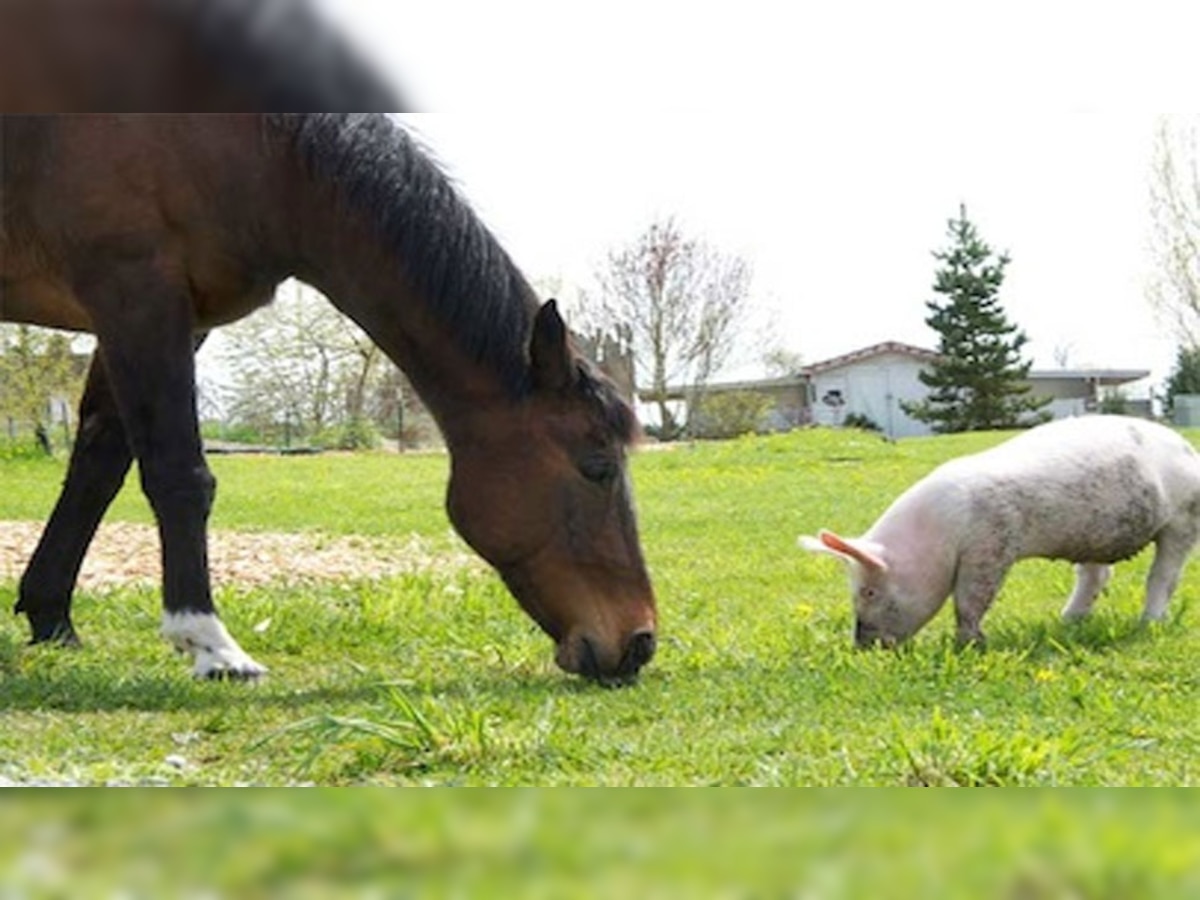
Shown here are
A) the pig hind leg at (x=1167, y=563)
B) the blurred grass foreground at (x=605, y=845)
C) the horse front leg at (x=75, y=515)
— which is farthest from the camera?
the pig hind leg at (x=1167, y=563)

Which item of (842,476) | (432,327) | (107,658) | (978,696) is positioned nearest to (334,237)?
(432,327)

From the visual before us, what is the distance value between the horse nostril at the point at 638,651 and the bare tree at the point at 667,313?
60 centimetres

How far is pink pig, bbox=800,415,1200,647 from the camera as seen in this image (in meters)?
3.14

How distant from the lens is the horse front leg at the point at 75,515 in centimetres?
306

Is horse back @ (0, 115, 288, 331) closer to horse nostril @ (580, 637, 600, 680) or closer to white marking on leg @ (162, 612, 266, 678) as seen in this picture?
white marking on leg @ (162, 612, 266, 678)

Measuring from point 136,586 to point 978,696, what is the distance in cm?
279

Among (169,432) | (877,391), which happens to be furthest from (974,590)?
(169,432)

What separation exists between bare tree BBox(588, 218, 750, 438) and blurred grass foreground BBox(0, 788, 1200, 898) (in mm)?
1980

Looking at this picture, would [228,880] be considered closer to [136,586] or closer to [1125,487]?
[1125,487]

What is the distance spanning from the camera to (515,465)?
8.65 ft

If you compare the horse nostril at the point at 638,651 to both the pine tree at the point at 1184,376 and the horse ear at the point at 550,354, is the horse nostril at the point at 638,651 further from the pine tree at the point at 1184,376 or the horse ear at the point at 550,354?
the pine tree at the point at 1184,376

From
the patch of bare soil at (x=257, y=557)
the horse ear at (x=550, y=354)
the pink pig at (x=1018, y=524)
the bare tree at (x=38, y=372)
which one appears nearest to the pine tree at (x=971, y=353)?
the pink pig at (x=1018, y=524)

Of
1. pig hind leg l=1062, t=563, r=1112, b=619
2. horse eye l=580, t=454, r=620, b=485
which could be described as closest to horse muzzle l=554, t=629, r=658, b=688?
horse eye l=580, t=454, r=620, b=485

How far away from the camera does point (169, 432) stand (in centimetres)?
255
